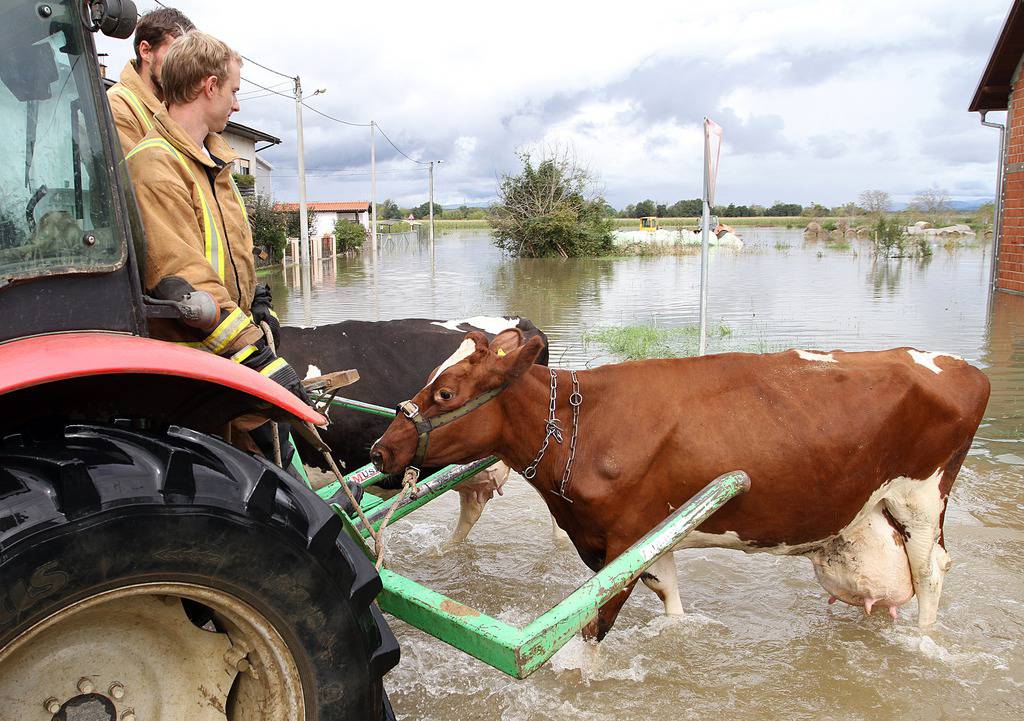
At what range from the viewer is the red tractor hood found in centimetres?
167

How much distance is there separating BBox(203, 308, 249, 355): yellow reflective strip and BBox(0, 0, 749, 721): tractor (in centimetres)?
21

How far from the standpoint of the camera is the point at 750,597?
470 cm

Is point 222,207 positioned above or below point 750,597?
above

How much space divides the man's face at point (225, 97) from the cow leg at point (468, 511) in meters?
3.19

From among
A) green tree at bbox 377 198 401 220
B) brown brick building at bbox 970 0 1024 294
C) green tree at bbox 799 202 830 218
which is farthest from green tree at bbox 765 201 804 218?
brown brick building at bbox 970 0 1024 294

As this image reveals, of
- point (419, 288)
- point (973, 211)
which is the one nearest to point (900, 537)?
point (419, 288)

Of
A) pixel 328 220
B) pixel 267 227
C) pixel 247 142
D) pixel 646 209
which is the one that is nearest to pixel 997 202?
pixel 267 227

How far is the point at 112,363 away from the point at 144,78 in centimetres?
239

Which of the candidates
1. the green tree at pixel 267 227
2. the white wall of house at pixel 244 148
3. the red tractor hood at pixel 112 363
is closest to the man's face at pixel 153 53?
the red tractor hood at pixel 112 363

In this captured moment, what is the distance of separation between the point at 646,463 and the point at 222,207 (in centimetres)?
203

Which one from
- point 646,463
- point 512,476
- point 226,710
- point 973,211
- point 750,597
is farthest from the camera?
point 973,211

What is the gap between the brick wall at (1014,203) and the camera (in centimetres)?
1538

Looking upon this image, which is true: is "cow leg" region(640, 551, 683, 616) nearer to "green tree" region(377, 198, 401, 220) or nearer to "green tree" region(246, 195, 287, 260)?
"green tree" region(246, 195, 287, 260)

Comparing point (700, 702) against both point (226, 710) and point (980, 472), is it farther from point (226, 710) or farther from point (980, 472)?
point (980, 472)
